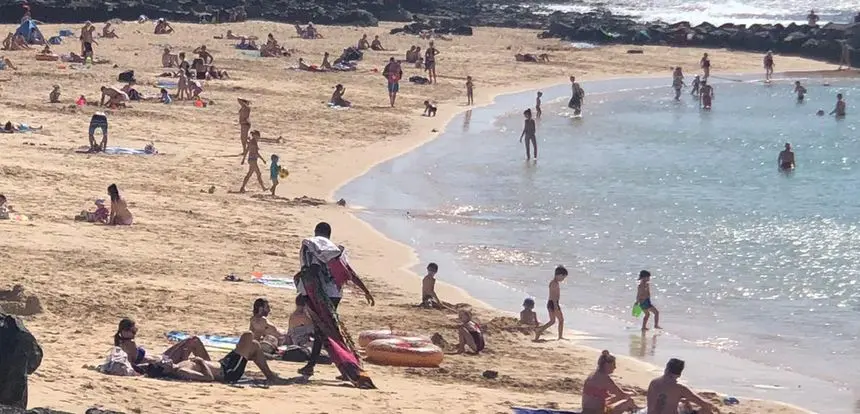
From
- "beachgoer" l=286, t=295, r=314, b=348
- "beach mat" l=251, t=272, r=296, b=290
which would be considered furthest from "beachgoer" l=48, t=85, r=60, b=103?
"beachgoer" l=286, t=295, r=314, b=348

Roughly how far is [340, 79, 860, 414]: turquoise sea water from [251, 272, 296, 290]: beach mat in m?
2.29

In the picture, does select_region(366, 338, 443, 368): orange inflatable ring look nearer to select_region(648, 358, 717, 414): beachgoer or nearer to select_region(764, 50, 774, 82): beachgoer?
select_region(648, 358, 717, 414): beachgoer

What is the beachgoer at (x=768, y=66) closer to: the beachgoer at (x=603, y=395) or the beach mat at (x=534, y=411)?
the beachgoer at (x=603, y=395)

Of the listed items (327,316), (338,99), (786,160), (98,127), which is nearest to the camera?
(327,316)

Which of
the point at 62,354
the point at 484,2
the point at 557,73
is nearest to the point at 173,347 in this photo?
the point at 62,354

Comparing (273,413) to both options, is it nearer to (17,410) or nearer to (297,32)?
(17,410)

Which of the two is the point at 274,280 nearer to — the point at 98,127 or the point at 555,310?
A: the point at 555,310

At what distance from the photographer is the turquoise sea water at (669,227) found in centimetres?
1466

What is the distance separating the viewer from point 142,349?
10.5m

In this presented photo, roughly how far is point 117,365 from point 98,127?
1276 cm

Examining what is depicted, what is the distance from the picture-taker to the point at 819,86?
1698 inches

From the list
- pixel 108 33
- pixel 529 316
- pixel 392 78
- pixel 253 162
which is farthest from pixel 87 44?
pixel 529 316

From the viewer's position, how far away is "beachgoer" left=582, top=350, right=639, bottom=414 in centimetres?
1050

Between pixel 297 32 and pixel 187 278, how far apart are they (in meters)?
33.2
